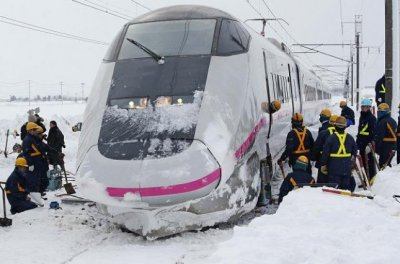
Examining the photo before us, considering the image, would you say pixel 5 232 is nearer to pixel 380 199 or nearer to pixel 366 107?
pixel 380 199

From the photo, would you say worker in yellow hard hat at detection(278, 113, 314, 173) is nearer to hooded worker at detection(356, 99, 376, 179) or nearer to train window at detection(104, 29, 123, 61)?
hooded worker at detection(356, 99, 376, 179)

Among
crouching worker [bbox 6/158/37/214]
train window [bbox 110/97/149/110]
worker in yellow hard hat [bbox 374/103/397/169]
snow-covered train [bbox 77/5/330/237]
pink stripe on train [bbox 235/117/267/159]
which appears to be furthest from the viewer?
worker in yellow hard hat [bbox 374/103/397/169]

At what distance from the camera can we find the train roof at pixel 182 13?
7.36 m

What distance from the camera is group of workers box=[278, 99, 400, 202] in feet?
23.4

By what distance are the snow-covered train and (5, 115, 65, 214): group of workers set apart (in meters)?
2.06

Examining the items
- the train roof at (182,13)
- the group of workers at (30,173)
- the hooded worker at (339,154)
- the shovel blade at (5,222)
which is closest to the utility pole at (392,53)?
the hooded worker at (339,154)

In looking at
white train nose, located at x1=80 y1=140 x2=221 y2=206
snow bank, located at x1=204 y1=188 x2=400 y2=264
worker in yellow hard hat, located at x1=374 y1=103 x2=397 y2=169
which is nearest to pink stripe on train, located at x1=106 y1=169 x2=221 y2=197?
white train nose, located at x1=80 y1=140 x2=221 y2=206

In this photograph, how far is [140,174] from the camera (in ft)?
18.1

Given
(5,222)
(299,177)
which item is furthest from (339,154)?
(5,222)

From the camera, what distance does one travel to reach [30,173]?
8.88 meters

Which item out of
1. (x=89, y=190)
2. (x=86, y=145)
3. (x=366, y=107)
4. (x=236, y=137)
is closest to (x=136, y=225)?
(x=89, y=190)

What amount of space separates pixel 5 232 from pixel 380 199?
4949 mm

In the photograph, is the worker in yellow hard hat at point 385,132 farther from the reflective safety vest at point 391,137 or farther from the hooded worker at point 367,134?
the hooded worker at point 367,134

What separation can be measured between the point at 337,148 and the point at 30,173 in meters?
5.54
